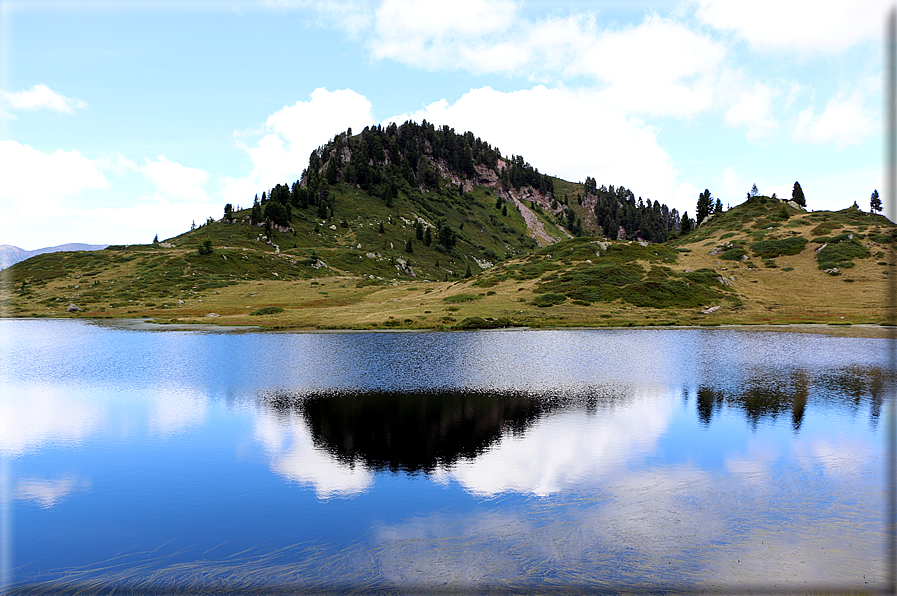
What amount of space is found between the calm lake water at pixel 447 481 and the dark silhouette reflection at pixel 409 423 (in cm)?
20

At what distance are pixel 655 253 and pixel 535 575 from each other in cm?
13710

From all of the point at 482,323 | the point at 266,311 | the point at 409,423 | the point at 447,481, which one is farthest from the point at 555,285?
the point at 447,481

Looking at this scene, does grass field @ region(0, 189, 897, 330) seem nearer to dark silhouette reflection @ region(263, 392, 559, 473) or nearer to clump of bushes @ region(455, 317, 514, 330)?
clump of bushes @ region(455, 317, 514, 330)

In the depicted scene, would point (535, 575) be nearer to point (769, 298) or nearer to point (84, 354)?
point (84, 354)

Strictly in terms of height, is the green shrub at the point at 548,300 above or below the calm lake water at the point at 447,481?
above

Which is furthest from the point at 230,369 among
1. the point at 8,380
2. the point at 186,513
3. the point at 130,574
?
the point at 130,574

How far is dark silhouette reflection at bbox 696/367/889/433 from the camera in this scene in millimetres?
32500

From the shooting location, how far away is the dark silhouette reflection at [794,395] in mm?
32500

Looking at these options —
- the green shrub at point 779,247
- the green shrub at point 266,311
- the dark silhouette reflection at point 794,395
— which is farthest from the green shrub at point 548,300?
the green shrub at point 779,247

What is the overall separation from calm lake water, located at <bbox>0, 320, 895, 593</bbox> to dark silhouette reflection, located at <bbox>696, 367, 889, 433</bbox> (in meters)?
0.30

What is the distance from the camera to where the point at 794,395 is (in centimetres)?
3703

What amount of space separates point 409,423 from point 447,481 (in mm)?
9109

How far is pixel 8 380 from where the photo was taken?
1811 inches

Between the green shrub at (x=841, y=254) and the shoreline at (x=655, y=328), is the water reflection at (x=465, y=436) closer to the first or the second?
the shoreline at (x=655, y=328)
